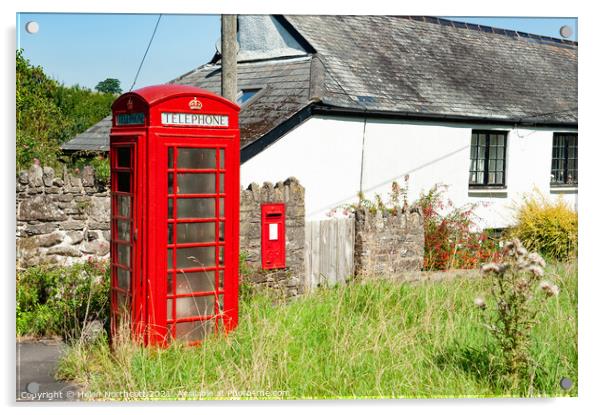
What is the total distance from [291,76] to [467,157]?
3044 millimetres

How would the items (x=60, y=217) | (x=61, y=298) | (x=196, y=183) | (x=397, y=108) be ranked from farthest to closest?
(x=397, y=108), (x=60, y=217), (x=61, y=298), (x=196, y=183)

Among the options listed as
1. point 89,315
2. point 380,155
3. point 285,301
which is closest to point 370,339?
point 285,301

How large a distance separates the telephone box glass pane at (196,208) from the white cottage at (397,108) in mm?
3262

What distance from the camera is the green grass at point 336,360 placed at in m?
5.60

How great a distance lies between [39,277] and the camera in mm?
7469

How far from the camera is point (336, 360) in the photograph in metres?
5.84

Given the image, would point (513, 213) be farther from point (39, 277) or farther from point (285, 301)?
point (39, 277)

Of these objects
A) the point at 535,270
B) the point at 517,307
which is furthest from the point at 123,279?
the point at 535,270

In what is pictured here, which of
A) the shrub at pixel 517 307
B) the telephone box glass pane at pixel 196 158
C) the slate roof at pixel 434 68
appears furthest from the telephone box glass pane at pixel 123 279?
the slate roof at pixel 434 68

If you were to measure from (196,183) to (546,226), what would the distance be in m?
5.18

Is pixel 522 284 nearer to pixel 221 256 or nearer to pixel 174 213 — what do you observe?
pixel 221 256

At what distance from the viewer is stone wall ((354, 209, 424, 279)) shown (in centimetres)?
891

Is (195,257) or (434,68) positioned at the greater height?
(434,68)

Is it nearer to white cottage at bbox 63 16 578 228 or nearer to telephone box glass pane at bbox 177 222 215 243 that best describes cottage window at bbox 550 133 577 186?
white cottage at bbox 63 16 578 228
